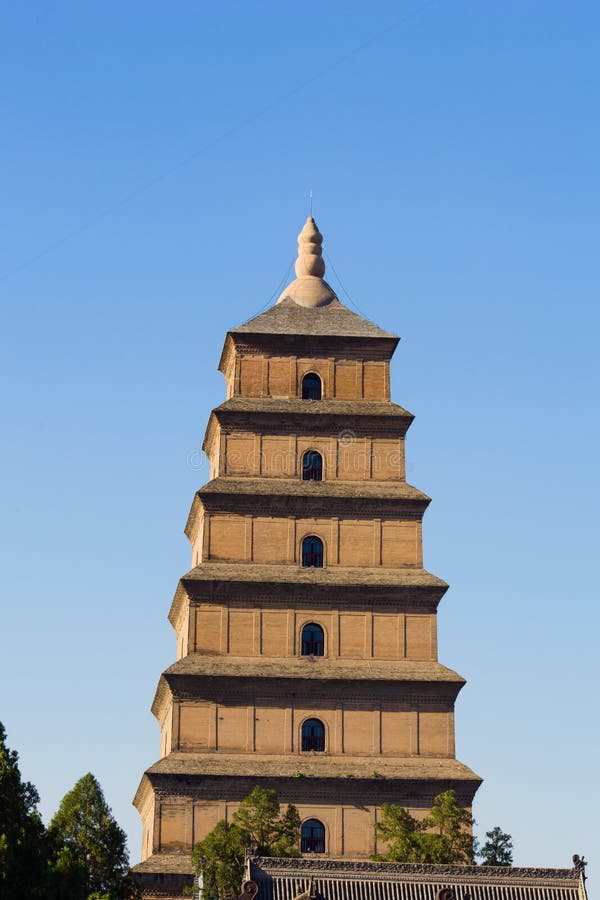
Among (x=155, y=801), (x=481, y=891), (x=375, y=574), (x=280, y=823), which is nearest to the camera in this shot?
(x=481, y=891)

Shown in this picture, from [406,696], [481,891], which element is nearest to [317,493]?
[406,696]

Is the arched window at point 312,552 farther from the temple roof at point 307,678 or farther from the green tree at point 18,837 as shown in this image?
the green tree at point 18,837

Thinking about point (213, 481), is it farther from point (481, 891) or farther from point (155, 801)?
point (481, 891)

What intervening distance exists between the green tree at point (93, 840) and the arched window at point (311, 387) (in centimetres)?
1935

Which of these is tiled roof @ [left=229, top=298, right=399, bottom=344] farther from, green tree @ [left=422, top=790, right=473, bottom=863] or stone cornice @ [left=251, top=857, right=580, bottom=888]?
stone cornice @ [left=251, top=857, right=580, bottom=888]

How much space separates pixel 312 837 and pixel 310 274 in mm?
21708

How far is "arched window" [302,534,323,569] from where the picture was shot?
64562 millimetres

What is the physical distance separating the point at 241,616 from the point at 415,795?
26.5 ft

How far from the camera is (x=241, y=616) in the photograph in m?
63.3

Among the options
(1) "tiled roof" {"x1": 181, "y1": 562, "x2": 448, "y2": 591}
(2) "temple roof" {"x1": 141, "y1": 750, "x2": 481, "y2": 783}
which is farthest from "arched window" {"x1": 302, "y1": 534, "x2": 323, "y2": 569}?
(2) "temple roof" {"x1": 141, "y1": 750, "x2": 481, "y2": 783}

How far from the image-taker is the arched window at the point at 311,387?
221ft

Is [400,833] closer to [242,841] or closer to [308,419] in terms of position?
[242,841]

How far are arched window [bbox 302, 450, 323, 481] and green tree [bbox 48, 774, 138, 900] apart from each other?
1688cm

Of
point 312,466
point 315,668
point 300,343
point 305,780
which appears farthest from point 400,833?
point 300,343
